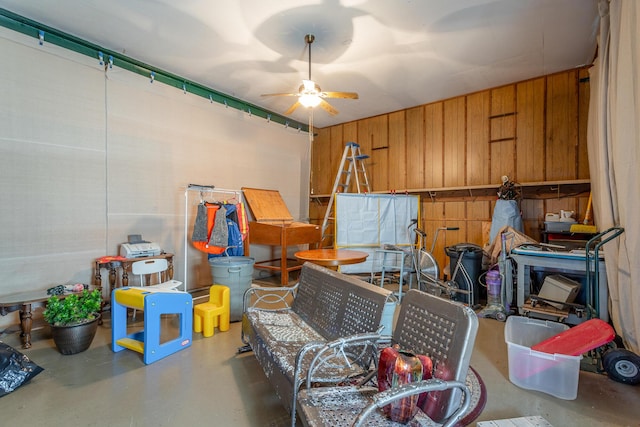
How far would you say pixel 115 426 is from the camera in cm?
170

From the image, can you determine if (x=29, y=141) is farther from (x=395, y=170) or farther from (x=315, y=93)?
(x=395, y=170)

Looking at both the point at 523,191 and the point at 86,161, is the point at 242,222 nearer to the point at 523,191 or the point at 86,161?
the point at 86,161

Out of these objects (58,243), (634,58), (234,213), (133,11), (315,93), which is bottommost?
(58,243)

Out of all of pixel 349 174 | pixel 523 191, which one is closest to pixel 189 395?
pixel 349 174

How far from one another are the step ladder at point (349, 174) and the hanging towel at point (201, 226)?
220 centimetres

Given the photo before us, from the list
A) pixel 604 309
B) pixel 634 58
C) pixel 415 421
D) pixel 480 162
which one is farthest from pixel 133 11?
pixel 604 309

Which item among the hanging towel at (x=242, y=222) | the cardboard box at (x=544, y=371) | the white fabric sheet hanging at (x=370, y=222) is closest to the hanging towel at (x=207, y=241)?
the hanging towel at (x=242, y=222)

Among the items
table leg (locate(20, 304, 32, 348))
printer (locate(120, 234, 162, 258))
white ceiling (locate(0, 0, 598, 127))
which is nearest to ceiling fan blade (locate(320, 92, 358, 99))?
white ceiling (locate(0, 0, 598, 127))

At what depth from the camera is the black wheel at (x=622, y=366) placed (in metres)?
2.06

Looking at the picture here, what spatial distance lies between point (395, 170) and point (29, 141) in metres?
5.15

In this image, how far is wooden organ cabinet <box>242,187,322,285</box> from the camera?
475 cm

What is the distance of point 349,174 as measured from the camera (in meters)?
5.88

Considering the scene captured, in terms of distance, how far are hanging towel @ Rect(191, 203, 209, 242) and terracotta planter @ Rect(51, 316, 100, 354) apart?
1.69 metres

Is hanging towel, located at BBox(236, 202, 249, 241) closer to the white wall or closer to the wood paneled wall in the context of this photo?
the white wall
